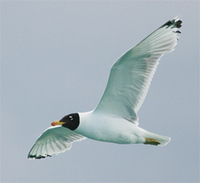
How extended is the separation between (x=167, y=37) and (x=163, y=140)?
2.15 m

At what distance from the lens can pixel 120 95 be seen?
10.0 meters

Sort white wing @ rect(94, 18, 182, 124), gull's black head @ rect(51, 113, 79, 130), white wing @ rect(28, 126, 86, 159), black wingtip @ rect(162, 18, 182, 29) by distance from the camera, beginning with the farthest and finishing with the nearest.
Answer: white wing @ rect(28, 126, 86, 159) < gull's black head @ rect(51, 113, 79, 130) < black wingtip @ rect(162, 18, 182, 29) < white wing @ rect(94, 18, 182, 124)

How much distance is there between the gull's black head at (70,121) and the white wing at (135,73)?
468 mm

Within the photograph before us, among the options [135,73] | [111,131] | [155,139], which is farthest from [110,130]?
[135,73]

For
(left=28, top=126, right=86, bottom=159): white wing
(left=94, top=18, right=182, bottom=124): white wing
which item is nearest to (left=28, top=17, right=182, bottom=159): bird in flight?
(left=94, top=18, right=182, bottom=124): white wing

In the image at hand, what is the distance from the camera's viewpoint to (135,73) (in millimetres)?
9781

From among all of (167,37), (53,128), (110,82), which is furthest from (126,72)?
(53,128)

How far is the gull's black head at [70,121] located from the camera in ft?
33.3

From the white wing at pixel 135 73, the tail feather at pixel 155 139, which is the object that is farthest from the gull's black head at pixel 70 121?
the tail feather at pixel 155 139

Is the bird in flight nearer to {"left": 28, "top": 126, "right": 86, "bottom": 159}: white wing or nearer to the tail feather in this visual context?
the tail feather

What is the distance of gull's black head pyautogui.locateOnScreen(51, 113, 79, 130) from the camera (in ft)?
33.3

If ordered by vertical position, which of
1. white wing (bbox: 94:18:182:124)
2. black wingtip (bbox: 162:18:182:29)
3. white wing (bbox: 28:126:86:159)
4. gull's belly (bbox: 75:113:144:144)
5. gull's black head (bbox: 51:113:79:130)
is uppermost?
black wingtip (bbox: 162:18:182:29)

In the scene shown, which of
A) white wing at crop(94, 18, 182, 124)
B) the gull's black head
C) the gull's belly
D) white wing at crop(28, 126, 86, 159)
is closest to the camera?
white wing at crop(94, 18, 182, 124)

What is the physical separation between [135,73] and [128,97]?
58 centimetres
